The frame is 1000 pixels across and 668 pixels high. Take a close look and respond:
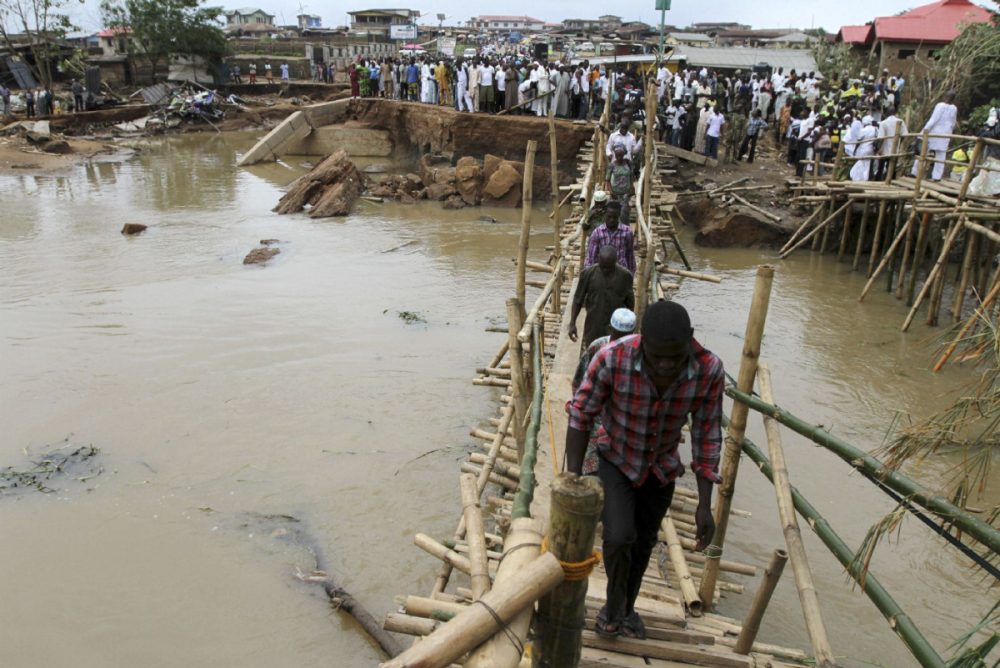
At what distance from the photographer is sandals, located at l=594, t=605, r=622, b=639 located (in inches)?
117

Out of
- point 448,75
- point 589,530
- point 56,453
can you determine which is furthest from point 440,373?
point 448,75

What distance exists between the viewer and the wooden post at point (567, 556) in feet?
6.67

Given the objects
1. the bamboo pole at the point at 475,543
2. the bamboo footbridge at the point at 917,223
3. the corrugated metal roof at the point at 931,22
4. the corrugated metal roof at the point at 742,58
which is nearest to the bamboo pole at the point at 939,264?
the bamboo footbridge at the point at 917,223

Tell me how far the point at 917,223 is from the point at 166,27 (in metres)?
33.0

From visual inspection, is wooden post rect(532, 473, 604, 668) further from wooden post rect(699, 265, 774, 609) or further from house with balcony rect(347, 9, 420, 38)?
house with balcony rect(347, 9, 420, 38)

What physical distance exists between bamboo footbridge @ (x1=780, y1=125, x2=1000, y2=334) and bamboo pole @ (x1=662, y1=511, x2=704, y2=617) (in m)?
4.86

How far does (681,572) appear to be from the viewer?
3.70 m

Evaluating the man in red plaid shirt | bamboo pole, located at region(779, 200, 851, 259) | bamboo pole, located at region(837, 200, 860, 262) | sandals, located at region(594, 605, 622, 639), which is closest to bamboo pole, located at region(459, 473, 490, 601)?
the man in red plaid shirt

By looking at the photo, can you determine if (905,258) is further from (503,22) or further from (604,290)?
(503,22)

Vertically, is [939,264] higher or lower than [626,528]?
lower

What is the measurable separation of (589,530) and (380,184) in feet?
62.7

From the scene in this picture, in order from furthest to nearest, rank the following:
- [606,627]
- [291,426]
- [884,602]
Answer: [291,426], [606,627], [884,602]

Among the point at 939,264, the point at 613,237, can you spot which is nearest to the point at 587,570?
the point at 613,237

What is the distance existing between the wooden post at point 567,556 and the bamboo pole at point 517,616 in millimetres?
123
